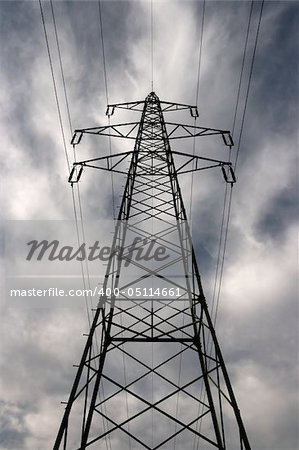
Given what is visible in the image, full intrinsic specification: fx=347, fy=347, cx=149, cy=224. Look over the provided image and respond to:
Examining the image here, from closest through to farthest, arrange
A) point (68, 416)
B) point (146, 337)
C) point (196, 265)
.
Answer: point (68, 416) → point (146, 337) → point (196, 265)

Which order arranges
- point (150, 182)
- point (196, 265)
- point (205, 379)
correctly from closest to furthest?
point (205, 379)
point (196, 265)
point (150, 182)

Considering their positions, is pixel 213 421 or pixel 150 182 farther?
pixel 150 182

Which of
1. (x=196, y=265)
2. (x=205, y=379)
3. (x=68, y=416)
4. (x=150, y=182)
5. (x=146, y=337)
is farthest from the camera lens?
(x=150, y=182)

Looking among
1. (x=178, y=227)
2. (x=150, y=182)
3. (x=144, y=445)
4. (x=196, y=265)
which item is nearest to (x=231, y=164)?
(x=150, y=182)

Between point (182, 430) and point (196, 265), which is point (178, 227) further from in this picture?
point (182, 430)

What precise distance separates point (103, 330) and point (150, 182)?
5621mm

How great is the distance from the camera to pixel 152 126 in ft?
46.8

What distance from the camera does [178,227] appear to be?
9.84 m

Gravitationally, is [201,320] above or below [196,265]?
below

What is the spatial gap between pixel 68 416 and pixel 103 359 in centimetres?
137

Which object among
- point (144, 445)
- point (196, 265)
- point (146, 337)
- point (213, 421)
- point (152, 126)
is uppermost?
point (152, 126)

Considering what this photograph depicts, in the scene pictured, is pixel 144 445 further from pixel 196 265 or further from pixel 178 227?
pixel 178 227

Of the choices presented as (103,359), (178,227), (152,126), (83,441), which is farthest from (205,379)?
(152,126)

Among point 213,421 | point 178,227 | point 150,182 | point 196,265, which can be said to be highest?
point 150,182
